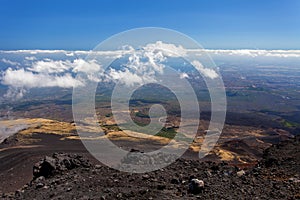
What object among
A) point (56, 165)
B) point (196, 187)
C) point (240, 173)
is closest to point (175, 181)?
point (196, 187)

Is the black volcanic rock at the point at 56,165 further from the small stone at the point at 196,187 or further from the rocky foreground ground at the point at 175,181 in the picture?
the small stone at the point at 196,187

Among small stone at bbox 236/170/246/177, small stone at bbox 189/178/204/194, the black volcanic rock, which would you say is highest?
small stone at bbox 189/178/204/194

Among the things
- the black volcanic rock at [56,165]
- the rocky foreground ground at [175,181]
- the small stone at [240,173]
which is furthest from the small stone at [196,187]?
the black volcanic rock at [56,165]

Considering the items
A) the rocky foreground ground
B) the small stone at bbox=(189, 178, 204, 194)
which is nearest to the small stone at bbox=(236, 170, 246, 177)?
the rocky foreground ground

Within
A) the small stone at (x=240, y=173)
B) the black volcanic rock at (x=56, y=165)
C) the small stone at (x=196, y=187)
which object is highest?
the small stone at (x=196, y=187)

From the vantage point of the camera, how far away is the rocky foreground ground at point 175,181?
11938 mm

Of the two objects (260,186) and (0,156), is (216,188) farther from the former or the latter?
(0,156)

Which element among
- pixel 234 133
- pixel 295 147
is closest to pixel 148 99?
pixel 234 133

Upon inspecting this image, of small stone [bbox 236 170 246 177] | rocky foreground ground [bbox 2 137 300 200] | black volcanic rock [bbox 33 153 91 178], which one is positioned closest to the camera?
rocky foreground ground [bbox 2 137 300 200]

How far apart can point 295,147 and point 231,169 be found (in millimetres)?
3828

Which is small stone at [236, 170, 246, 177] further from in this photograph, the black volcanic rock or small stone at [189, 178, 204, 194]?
the black volcanic rock

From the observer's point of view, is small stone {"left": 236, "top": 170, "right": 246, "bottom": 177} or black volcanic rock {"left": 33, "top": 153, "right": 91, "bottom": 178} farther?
black volcanic rock {"left": 33, "top": 153, "right": 91, "bottom": 178}

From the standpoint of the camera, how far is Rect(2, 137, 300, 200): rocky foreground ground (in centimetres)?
1194

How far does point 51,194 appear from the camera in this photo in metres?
13.9
